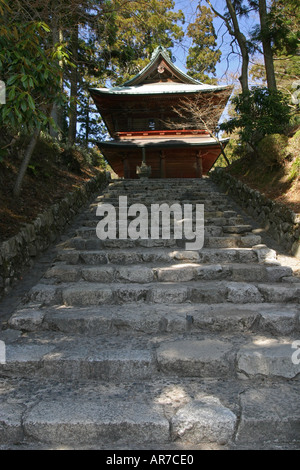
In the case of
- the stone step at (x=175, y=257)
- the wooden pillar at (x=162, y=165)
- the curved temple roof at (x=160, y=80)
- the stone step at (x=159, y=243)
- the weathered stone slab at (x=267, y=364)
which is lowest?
the weathered stone slab at (x=267, y=364)

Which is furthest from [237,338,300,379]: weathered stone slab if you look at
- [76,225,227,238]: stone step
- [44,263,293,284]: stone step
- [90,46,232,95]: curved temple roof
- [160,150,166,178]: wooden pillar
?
[90,46,232,95]: curved temple roof

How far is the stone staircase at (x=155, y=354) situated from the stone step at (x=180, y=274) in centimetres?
1

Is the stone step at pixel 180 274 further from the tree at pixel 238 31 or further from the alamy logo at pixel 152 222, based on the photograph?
the tree at pixel 238 31

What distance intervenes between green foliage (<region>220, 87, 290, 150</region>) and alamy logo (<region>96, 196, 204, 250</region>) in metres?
3.11

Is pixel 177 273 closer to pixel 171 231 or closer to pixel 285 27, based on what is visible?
pixel 171 231

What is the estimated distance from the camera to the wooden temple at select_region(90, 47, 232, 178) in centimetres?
1364

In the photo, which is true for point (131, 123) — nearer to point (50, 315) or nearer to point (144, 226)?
point (144, 226)

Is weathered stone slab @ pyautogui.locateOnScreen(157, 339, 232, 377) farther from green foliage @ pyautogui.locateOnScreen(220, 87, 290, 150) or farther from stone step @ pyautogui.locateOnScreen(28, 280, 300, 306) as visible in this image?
green foliage @ pyautogui.locateOnScreen(220, 87, 290, 150)

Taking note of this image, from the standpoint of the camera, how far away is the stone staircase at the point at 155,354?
6.47ft

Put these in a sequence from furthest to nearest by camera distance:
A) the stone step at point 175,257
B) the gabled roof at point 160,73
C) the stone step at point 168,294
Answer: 1. the gabled roof at point 160,73
2. the stone step at point 175,257
3. the stone step at point 168,294

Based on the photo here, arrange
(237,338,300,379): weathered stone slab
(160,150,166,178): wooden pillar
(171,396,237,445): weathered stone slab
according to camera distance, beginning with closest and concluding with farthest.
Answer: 1. (171,396,237,445): weathered stone slab
2. (237,338,300,379): weathered stone slab
3. (160,150,166,178): wooden pillar

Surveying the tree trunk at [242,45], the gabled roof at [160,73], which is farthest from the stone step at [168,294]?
the gabled roof at [160,73]

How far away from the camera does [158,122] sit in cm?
1525

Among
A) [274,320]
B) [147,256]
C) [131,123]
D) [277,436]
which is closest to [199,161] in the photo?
[131,123]
